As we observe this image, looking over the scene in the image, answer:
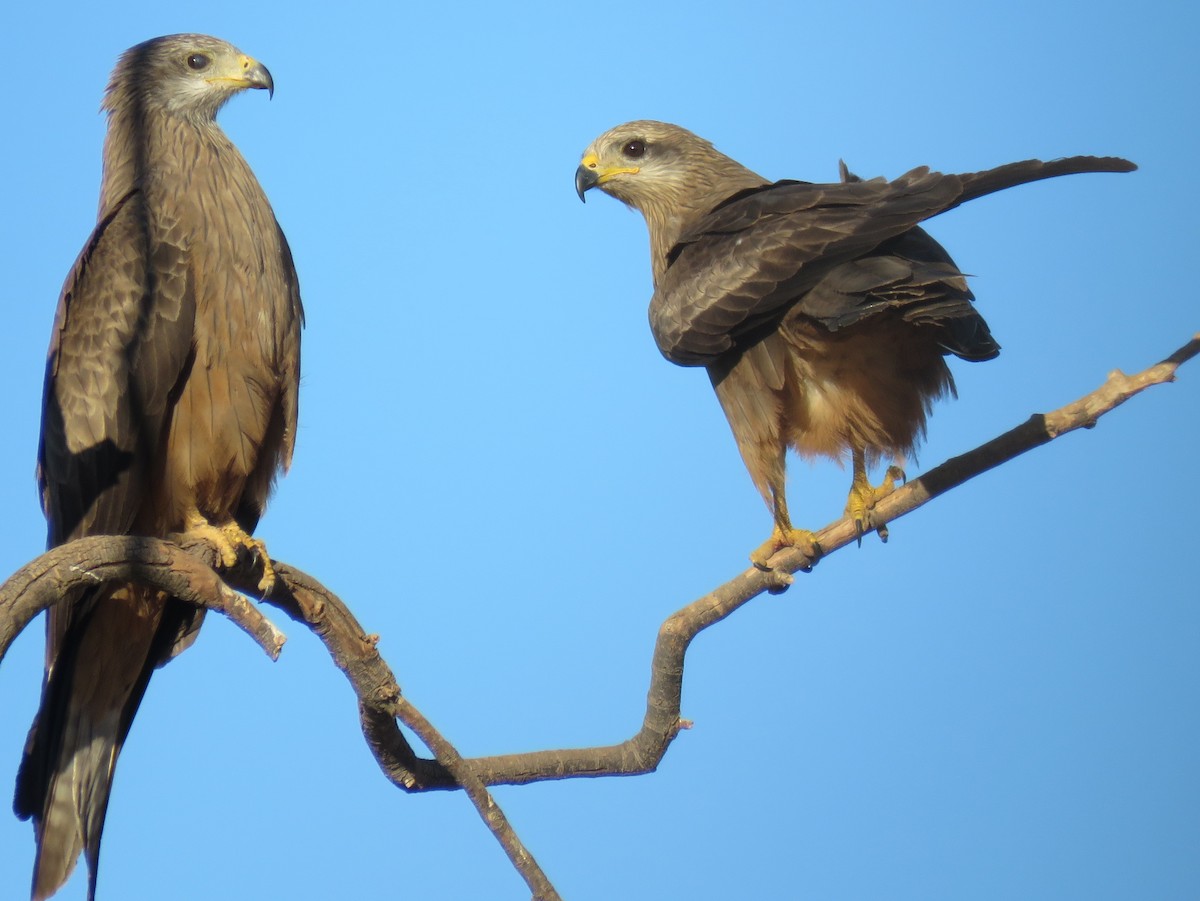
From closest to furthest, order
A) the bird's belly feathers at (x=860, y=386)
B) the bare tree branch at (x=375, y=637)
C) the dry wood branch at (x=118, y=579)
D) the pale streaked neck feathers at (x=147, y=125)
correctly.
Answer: the dry wood branch at (x=118, y=579) < the bare tree branch at (x=375, y=637) < the bird's belly feathers at (x=860, y=386) < the pale streaked neck feathers at (x=147, y=125)

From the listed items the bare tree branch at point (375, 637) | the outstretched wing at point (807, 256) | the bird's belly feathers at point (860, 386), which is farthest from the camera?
the bird's belly feathers at point (860, 386)

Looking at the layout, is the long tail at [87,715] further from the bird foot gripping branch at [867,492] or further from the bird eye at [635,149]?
the bird eye at [635,149]

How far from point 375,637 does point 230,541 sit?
26.6 inches

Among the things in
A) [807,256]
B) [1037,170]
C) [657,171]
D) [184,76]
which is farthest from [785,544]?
[184,76]

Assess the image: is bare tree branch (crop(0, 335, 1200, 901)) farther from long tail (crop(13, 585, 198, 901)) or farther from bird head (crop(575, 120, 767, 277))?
bird head (crop(575, 120, 767, 277))

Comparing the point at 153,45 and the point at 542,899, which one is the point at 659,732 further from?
the point at 153,45

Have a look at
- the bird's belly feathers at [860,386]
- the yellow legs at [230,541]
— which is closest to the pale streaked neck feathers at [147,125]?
the yellow legs at [230,541]

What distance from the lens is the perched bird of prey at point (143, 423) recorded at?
13.4 feet

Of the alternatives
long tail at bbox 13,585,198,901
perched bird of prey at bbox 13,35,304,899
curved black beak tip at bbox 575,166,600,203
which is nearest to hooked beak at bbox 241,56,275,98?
perched bird of prey at bbox 13,35,304,899

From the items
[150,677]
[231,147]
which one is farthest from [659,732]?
[231,147]

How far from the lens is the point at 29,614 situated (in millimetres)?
2963

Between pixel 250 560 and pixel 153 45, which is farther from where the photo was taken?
pixel 153 45

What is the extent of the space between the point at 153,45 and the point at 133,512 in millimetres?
1875

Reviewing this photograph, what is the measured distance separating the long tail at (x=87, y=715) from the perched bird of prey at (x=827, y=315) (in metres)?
2.03
